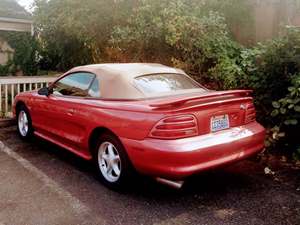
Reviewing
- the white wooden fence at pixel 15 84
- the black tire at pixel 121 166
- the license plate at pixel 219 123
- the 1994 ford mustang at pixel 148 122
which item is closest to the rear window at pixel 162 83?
the 1994 ford mustang at pixel 148 122

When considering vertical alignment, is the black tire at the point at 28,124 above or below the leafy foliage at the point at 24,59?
below

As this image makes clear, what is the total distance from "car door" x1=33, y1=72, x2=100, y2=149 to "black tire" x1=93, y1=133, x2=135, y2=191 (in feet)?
1.20

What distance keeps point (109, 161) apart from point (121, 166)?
32cm

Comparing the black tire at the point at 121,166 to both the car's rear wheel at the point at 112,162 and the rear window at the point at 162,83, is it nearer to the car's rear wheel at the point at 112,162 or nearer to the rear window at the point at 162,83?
the car's rear wheel at the point at 112,162

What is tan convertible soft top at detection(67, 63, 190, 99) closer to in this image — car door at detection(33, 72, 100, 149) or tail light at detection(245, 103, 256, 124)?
car door at detection(33, 72, 100, 149)

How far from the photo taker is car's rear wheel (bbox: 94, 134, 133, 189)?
396 cm

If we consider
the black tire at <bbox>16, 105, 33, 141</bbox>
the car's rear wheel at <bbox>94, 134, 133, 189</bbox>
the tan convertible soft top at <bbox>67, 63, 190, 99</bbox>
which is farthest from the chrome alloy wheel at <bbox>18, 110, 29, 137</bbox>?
the car's rear wheel at <bbox>94, 134, 133, 189</bbox>

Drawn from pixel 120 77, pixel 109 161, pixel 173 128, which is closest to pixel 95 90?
pixel 120 77

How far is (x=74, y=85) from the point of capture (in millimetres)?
5113

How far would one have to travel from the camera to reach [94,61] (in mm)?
10242

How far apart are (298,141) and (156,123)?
265cm

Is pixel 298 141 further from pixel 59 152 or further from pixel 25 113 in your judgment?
pixel 25 113

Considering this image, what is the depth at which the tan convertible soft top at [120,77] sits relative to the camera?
170 inches

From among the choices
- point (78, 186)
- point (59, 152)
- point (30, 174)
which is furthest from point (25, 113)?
point (78, 186)
